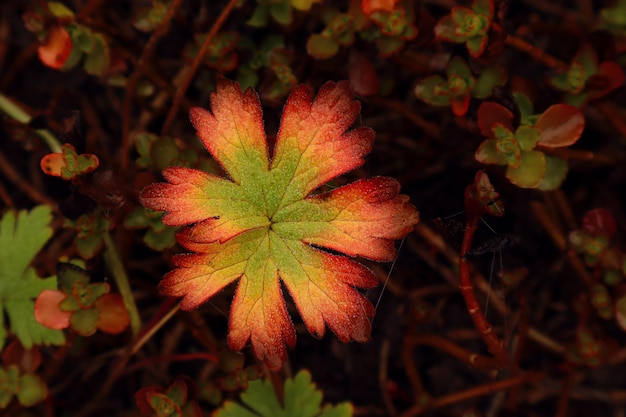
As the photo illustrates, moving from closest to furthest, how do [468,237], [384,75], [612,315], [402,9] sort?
[468,237] < [402,9] < [612,315] < [384,75]

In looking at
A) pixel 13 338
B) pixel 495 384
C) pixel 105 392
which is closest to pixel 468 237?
pixel 495 384

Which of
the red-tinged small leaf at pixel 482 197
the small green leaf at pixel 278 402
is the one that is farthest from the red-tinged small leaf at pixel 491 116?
the small green leaf at pixel 278 402

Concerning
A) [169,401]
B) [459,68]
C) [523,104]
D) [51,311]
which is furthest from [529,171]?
[51,311]

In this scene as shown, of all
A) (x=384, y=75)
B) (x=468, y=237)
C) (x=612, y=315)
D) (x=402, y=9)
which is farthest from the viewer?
(x=384, y=75)

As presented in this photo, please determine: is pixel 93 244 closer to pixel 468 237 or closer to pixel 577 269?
pixel 468 237

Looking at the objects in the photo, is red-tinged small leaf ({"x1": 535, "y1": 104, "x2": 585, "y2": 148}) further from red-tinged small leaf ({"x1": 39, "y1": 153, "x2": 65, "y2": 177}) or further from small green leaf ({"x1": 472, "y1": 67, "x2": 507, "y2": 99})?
red-tinged small leaf ({"x1": 39, "y1": 153, "x2": 65, "y2": 177})

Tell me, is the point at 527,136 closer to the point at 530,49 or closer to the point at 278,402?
the point at 530,49

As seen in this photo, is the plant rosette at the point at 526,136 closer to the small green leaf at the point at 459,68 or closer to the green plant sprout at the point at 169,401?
the small green leaf at the point at 459,68
